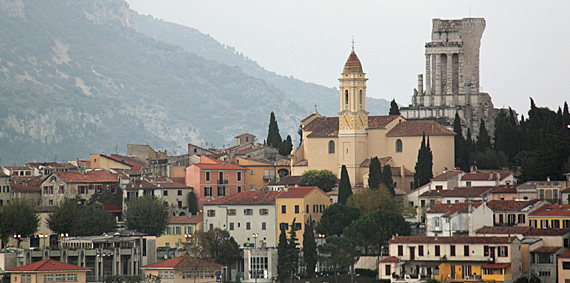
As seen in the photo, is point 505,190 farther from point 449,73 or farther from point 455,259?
point 449,73

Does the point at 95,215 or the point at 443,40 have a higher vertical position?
the point at 443,40

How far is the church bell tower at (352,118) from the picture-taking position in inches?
4513

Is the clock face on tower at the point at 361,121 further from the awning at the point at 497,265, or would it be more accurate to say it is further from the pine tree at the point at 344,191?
the awning at the point at 497,265

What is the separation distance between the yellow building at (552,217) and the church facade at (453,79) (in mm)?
50825

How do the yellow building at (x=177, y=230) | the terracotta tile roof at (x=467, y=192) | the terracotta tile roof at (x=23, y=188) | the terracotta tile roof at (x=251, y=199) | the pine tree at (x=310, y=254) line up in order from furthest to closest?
the terracotta tile roof at (x=23, y=188) → the yellow building at (x=177, y=230) → the terracotta tile roof at (x=251, y=199) → the terracotta tile roof at (x=467, y=192) → the pine tree at (x=310, y=254)

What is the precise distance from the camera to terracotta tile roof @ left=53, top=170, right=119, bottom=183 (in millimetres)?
112350

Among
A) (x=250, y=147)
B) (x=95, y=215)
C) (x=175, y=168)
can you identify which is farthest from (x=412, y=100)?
(x=95, y=215)

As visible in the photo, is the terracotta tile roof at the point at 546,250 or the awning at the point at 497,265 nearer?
the awning at the point at 497,265

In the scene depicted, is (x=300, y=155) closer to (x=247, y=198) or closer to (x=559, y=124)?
(x=247, y=198)

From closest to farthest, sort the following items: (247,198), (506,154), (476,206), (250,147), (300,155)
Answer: (476,206) < (247,198) < (506,154) < (300,155) < (250,147)

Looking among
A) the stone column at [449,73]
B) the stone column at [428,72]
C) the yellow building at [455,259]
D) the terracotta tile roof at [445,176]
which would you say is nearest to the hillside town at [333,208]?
the yellow building at [455,259]

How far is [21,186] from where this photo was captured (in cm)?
11200

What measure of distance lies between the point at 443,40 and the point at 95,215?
5360 cm

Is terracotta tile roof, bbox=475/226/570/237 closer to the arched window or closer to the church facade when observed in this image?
the arched window
